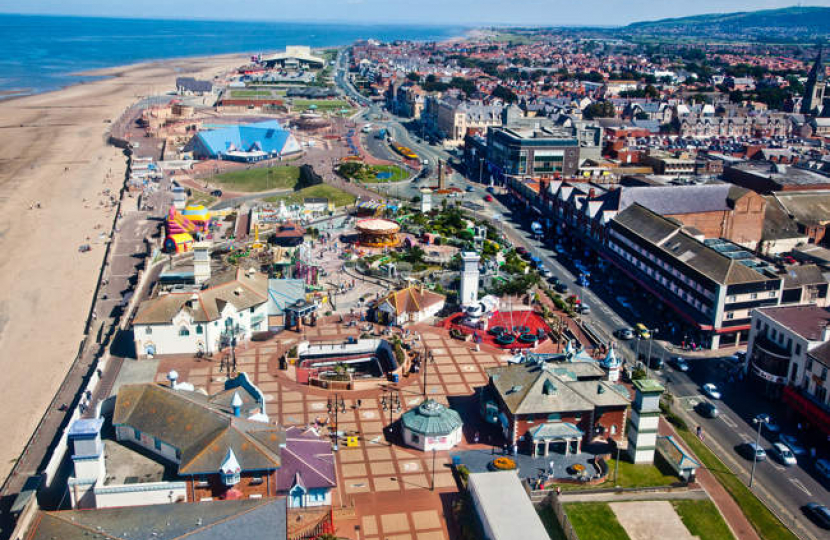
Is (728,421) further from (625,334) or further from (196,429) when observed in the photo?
(196,429)

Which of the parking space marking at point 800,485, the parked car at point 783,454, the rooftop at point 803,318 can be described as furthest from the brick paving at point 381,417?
the rooftop at point 803,318

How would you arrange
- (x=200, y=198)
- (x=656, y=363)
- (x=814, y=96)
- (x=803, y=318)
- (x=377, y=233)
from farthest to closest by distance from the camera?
(x=814, y=96) → (x=200, y=198) → (x=377, y=233) → (x=656, y=363) → (x=803, y=318)

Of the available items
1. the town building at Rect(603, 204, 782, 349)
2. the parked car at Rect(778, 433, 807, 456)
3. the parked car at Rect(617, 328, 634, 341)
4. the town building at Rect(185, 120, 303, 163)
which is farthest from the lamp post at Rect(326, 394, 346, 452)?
the town building at Rect(185, 120, 303, 163)

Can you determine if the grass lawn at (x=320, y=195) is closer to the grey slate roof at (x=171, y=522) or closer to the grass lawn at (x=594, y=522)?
the grass lawn at (x=594, y=522)

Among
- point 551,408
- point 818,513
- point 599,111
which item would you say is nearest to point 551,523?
point 551,408

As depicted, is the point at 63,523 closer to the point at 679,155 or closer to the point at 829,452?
the point at 829,452

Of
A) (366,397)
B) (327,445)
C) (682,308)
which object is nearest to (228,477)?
(327,445)

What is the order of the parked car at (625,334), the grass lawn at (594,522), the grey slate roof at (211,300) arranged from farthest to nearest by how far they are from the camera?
the parked car at (625,334) < the grey slate roof at (211,300) < the grass lawn at (594,522)
